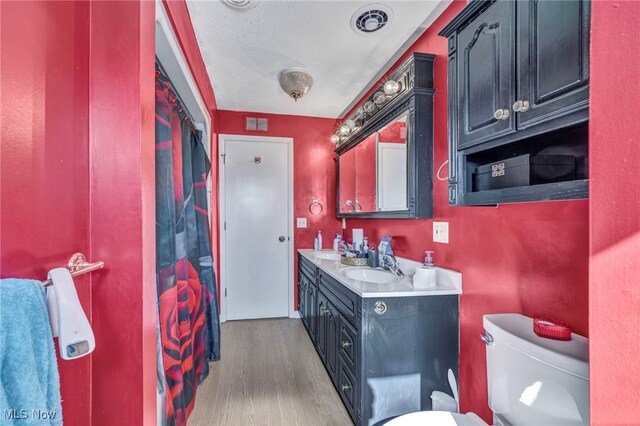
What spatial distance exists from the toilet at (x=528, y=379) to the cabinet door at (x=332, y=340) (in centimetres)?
83

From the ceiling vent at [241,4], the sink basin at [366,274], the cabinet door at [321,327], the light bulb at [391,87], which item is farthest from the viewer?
the cabinet door at [321,327]

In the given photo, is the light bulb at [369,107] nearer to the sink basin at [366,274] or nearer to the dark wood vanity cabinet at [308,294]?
the sink basin at [366,274]

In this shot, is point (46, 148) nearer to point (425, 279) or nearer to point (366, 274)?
point (425, 279)

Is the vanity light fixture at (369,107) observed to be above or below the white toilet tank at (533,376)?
above

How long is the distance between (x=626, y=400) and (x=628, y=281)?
7.6 inches

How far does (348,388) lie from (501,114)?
5.27ft

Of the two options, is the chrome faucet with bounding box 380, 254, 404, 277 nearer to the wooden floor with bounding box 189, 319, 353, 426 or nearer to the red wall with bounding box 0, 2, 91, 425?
the wooden floor with bounding box 189, 319, 353, 426

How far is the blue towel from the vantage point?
1.59 ft

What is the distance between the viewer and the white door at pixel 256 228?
3221mm

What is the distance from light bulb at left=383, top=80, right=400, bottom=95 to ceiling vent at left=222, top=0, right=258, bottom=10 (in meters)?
0.93

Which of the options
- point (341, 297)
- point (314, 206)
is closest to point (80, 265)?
point (341, 297)

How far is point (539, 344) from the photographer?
901 millimetres

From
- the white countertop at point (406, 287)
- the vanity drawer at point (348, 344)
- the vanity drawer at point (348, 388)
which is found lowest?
the vanity drawer at point (348, 388)

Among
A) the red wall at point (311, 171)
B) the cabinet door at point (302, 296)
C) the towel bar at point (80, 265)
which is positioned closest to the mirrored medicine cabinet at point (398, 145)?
the red wall at point (311, 171)
